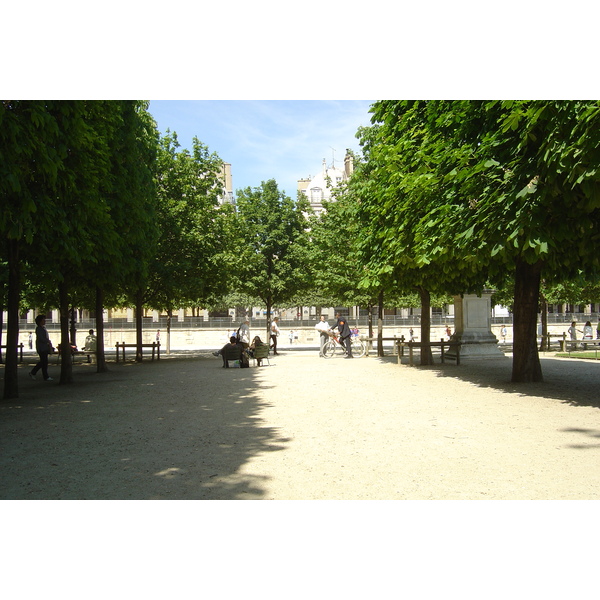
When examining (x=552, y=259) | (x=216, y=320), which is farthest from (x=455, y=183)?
(x=216, y=320)

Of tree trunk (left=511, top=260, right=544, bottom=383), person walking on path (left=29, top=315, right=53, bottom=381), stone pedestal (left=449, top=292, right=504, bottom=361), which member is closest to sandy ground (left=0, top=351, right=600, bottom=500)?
tree trunk (left=511, top=260, right=544, bottom=383)

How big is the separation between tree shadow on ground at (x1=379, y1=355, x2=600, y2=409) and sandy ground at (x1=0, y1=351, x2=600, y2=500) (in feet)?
0.21

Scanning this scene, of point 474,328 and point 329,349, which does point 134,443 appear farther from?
point 329,349

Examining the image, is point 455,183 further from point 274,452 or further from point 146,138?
point 146,138

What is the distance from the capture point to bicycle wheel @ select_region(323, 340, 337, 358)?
25.0 m

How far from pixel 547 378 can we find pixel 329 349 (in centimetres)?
1211

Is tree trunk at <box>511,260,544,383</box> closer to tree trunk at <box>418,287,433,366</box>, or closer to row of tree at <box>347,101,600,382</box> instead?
row of tree at <box>347,101,600,382</box>

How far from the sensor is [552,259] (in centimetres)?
1062

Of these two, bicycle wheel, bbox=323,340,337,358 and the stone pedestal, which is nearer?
the stone pedestal

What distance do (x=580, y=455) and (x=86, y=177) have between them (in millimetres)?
9114

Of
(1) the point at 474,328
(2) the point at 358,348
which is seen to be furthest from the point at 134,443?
(2) the point at 358,348

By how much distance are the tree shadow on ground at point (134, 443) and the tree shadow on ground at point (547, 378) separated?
17.5 ft

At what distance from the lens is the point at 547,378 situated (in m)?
14.4

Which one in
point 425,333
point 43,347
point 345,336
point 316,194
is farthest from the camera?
point 316,194
